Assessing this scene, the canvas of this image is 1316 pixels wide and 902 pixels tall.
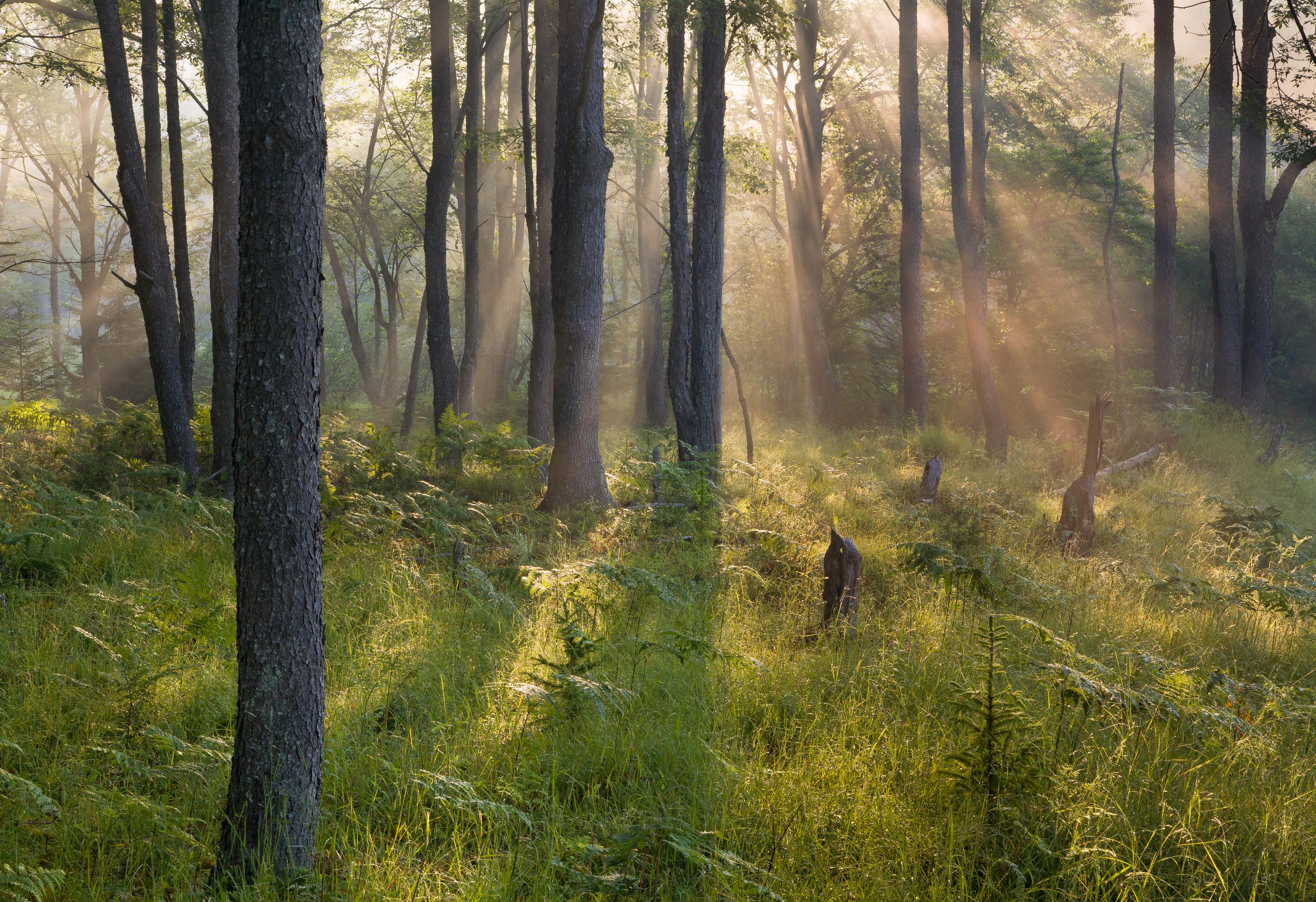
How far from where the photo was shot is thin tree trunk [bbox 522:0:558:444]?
12.7 metres

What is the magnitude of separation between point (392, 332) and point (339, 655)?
82.9ft

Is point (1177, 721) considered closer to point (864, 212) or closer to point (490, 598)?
point (490, 598)

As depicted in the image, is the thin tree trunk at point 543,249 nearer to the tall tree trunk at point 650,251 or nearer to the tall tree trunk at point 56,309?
the tall tree trunk at point 650,251

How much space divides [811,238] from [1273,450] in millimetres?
12054

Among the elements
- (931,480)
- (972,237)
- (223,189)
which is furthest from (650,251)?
A: (223,189)

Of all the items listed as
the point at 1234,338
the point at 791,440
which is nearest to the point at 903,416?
the point at 791,440

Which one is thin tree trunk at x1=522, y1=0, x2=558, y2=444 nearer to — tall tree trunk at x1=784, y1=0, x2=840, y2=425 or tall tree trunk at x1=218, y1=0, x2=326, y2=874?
tall tree trunk at x1=784, y1=0, x2=840, y2=425

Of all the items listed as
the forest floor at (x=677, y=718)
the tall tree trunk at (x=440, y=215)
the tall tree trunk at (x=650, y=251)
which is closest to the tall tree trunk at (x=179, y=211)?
the tall tree trunk at (x=440, y=215)

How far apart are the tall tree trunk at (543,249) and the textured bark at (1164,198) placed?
437 inches

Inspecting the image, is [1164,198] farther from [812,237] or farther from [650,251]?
[650,251]

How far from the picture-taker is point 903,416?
1695cm

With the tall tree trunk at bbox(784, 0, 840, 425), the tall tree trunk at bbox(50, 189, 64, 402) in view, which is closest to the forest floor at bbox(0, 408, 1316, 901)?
the tall tree trunk at bbox(784, 0, 840, 425)

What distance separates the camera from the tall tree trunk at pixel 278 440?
2.54 metres

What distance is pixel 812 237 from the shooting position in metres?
22.0
